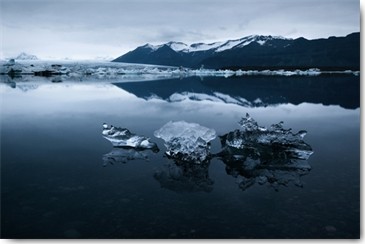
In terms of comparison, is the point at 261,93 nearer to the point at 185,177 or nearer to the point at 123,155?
the point at 123,155

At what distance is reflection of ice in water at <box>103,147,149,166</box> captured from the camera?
5.89 meters

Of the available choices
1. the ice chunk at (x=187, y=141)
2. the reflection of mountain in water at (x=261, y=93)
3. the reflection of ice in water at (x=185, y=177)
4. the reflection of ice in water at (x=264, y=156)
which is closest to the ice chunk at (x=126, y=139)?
the ice chunk at (x=187, y=141)

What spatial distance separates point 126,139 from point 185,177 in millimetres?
2127

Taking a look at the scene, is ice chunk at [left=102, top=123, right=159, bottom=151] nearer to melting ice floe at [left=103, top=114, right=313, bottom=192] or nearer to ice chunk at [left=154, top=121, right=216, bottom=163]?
melting ice floe at [left=103, top=114, right=313, bottom=192]

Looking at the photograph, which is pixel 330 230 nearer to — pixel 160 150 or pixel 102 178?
pixel 102 178

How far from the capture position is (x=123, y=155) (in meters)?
6.27

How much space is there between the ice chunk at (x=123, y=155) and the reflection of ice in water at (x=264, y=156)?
57.7 inches

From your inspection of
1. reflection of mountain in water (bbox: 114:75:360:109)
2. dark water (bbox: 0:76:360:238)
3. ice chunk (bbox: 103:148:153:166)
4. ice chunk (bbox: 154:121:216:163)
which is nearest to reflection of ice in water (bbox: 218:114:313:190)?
dark water (bbox: 0:76:360:238)

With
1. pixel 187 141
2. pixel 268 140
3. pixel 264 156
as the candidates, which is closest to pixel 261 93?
pixel 268 140

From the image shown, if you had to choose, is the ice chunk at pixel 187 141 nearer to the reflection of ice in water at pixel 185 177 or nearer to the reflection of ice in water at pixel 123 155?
the reflection of ice in water at pixel 185 177

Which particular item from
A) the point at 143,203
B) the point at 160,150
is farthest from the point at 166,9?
the point at 143,203

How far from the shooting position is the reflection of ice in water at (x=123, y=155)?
589 centimetres

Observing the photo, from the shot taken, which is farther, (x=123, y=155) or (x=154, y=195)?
(x=123, y=155)

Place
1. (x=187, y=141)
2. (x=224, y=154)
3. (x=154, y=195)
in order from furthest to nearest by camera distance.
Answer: (x=224, y=154), (x=187, y=141), (x=154, y=195)
